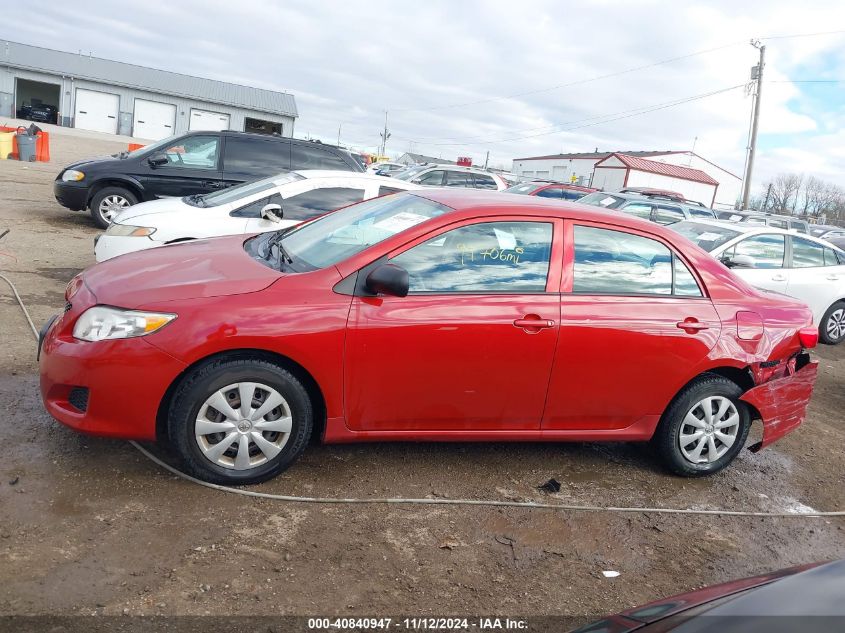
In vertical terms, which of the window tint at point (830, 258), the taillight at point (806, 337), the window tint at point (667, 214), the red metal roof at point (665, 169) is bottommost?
the taillight at point (806, 337)

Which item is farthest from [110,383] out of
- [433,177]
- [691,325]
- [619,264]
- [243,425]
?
[433,177]

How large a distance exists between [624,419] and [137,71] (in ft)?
209

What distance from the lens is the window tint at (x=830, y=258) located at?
9.44 m

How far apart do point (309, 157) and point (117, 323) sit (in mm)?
7557

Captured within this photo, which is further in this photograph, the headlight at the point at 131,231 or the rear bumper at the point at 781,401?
the headlight at the point at 131,231

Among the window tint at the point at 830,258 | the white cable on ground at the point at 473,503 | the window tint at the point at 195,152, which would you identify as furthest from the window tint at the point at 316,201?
the window tint at the point at 830,258

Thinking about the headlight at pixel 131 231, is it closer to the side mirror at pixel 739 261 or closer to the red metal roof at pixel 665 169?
the side mirror at pixel 739 261

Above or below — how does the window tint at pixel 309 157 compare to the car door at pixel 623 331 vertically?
above

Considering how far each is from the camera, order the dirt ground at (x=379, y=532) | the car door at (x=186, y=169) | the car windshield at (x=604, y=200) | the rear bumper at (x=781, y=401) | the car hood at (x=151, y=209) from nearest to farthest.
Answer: the dirt ground at (x=379, y=532), the rear bumper at (x=781, y=401), the car hood at (x=151, y=209), the car door at (x=186, y=169), the car windshield at (x=604, y=200)

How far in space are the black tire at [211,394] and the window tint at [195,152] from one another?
7557 millimetres

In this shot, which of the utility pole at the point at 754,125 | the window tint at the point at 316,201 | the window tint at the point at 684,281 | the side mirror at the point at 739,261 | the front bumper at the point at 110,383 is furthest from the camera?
the utility pole at the point at 754,125

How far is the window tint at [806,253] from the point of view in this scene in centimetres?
911

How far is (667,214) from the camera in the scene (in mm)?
15539

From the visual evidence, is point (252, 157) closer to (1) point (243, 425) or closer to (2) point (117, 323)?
(2) point (117, 323)
